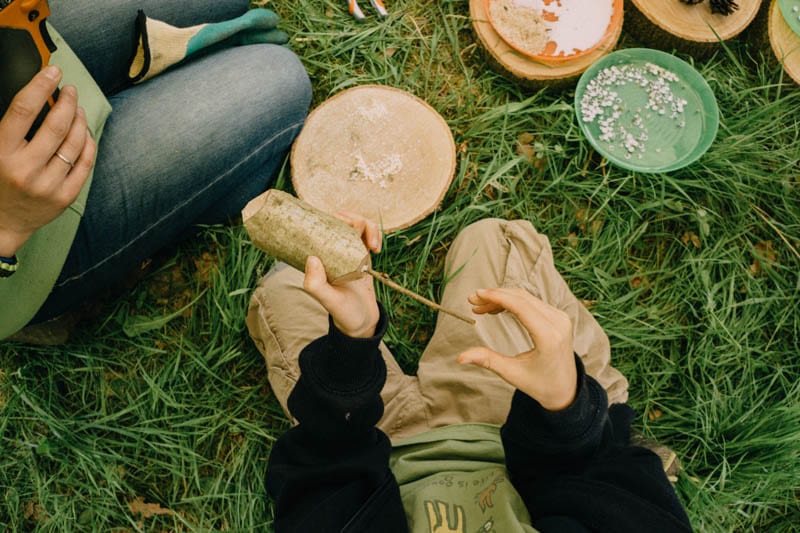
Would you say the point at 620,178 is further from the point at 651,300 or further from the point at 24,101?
the point at 24,101

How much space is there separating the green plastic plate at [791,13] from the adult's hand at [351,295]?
73.8 inches

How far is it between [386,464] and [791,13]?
2.17m

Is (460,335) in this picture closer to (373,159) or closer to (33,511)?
(373,159)

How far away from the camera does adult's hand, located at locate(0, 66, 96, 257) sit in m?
1.07

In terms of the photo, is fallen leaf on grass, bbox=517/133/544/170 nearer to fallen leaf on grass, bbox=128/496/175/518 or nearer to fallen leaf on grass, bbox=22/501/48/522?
fallen leaf on grass, bbox=128/496/175/518

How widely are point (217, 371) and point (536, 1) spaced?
1.74 metres

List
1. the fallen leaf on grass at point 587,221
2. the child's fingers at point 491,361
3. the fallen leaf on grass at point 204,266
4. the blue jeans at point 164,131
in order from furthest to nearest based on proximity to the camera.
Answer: the fallen leaf on grass at point 587,221, the fallen leaf on grass at point 204,266, the blue jeans at point 164,131, the child's fingers at point 491,361

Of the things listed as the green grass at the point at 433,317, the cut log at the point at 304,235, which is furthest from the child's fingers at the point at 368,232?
the green grass at the point at 433,317

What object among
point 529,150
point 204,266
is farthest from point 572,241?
point 204,266

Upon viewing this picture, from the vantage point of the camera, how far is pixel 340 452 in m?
1.32

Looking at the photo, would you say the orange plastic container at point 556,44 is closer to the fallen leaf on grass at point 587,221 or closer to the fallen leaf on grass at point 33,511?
the fallen leaf on grass at point 587,221

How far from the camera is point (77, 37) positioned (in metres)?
1.51

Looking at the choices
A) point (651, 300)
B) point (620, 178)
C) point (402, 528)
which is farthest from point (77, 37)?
point (651, 300)

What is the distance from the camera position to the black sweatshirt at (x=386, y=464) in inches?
46.0
